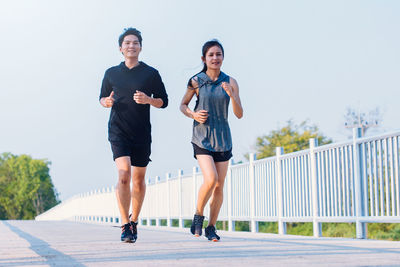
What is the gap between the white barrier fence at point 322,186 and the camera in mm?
8672

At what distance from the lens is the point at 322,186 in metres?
10.3

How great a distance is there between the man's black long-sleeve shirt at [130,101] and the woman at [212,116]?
0.40m

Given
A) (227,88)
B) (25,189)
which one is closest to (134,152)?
(227,88)

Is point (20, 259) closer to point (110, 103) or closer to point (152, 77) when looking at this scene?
point (110, 103)

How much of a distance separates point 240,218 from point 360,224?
491cm

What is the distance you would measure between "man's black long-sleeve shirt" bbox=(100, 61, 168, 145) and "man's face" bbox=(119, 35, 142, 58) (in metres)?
0.13

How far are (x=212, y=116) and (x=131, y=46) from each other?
1.09 metres

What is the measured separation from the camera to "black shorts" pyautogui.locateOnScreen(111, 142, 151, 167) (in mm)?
7043

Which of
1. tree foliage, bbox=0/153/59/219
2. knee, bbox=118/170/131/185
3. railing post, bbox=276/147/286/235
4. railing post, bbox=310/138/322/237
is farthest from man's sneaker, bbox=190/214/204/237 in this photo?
tree foliage, bbox=0/153/59/219

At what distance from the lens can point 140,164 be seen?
723cm

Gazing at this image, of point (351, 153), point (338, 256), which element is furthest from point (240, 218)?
point (338, 256)

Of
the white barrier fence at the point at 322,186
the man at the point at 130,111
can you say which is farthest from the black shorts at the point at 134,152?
the white barrier fence at the point at 322,186

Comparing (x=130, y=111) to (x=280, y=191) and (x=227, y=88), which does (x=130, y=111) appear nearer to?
(x=227, y=88)

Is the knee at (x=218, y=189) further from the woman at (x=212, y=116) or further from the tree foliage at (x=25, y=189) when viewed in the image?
the tree foliage at (x=25, y=189)
